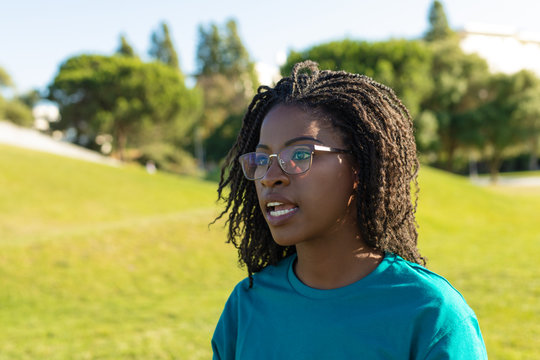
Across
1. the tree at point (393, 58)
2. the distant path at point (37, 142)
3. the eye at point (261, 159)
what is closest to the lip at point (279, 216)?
the eye at point (261, 159)

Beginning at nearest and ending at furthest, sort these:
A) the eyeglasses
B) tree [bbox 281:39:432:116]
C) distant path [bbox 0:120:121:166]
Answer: the eyeglasses, distant path [bbox 0:120:121:166], tree [bbox 281:39:432:116]

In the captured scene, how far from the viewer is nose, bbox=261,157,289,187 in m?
1.58

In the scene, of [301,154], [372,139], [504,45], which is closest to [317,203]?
[301,154]

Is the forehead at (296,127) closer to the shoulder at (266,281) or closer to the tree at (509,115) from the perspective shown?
the shoulder at (266,281)

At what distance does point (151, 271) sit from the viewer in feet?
30.9

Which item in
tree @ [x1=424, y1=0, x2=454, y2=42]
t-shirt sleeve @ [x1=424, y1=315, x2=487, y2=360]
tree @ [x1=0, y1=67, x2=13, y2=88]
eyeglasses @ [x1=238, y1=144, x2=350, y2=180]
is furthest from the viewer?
tree @ [x1=0, y1=67, x2=13, y2=88]

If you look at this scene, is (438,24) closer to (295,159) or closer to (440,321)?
(295,159)

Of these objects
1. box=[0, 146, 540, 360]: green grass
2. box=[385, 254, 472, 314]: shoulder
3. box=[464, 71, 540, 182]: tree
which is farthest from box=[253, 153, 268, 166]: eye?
box=[464, 71, 540, 182]: tree

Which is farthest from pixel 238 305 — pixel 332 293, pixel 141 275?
pixel 141 275

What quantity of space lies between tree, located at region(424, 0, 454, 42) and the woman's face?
50196mm

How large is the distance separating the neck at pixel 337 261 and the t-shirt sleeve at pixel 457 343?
331mm

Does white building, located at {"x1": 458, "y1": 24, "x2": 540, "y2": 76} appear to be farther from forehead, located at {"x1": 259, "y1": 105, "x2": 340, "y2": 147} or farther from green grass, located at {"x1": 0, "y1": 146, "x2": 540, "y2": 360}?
forehead, located at {"x1": 259, "y1": 105, "x2": 340, "y2": 147}

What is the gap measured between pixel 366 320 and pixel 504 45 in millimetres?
69785

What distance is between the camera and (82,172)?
20766 millimetres
